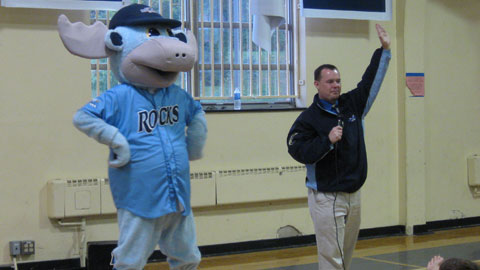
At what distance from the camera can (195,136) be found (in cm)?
378

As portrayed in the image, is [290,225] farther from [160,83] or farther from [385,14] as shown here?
[160,83]

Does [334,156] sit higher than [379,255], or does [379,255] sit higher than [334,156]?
[334,156]

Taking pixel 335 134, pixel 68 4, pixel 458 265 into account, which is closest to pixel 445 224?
pixel 335 134

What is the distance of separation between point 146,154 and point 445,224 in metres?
5.22

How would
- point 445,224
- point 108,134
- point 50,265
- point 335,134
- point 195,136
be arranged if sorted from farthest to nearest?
point 445,224, point 50,265, point 335,134, point 195,136, point 108,134

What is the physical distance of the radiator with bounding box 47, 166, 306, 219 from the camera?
5.85 meters

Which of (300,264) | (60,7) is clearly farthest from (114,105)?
(300,264)

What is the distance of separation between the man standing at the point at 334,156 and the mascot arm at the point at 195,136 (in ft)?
2.47

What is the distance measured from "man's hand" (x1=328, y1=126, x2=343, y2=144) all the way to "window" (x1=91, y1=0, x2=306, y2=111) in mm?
2611

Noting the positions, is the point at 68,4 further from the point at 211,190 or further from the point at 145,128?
the point at 145,128

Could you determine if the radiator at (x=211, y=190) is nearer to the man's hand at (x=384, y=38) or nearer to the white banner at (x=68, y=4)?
the white banner at (x=68, y=4)

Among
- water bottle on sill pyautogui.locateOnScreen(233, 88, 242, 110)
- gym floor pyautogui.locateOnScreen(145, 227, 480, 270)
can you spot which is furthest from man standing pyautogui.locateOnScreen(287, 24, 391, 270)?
water bottle on sill pyautogui.locateOnScreen(233, 88, 242, 110)

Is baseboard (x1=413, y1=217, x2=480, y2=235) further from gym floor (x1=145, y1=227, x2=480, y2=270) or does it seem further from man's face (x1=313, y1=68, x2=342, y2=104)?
man's face (x1=313, y1=68, x2=342, y2=104)

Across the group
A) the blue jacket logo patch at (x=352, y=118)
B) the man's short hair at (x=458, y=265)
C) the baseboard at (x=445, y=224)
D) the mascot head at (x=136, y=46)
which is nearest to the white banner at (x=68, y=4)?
the mascot head at (x=136, y=46)
